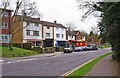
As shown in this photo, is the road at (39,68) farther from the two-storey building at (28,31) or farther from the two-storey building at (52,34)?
the two-storey building at (52,34)

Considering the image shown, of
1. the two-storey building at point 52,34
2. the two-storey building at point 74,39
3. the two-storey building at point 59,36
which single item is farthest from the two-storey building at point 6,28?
the two-storey building at point 74,39

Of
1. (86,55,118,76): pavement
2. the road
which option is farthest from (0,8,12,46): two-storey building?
(86,55,118,76): pavement

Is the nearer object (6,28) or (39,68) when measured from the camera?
(39,68)

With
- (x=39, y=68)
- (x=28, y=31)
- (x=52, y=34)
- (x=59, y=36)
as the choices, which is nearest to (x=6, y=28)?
(x=28, y=31)

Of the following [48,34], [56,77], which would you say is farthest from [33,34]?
[56,77]

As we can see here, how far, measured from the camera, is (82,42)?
404ft

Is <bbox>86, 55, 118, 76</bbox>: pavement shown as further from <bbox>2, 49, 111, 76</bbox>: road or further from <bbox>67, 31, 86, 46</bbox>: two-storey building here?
<bbox>67, 31, 86, 46</bbox>: two-storey building

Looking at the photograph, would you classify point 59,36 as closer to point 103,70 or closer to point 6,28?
point 6,28

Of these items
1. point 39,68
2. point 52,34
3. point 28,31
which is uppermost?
point 28,31

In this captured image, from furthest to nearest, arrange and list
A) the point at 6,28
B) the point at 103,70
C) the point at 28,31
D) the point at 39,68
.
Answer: the point at 28,31, the point at 6,28, the point at 39,68, the point at 103,70

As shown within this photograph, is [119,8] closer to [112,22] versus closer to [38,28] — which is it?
[112,22]

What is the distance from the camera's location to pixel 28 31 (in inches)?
3108

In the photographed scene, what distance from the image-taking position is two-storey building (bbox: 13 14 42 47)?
7556 centimetres

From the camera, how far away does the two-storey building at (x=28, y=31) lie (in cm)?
7556
